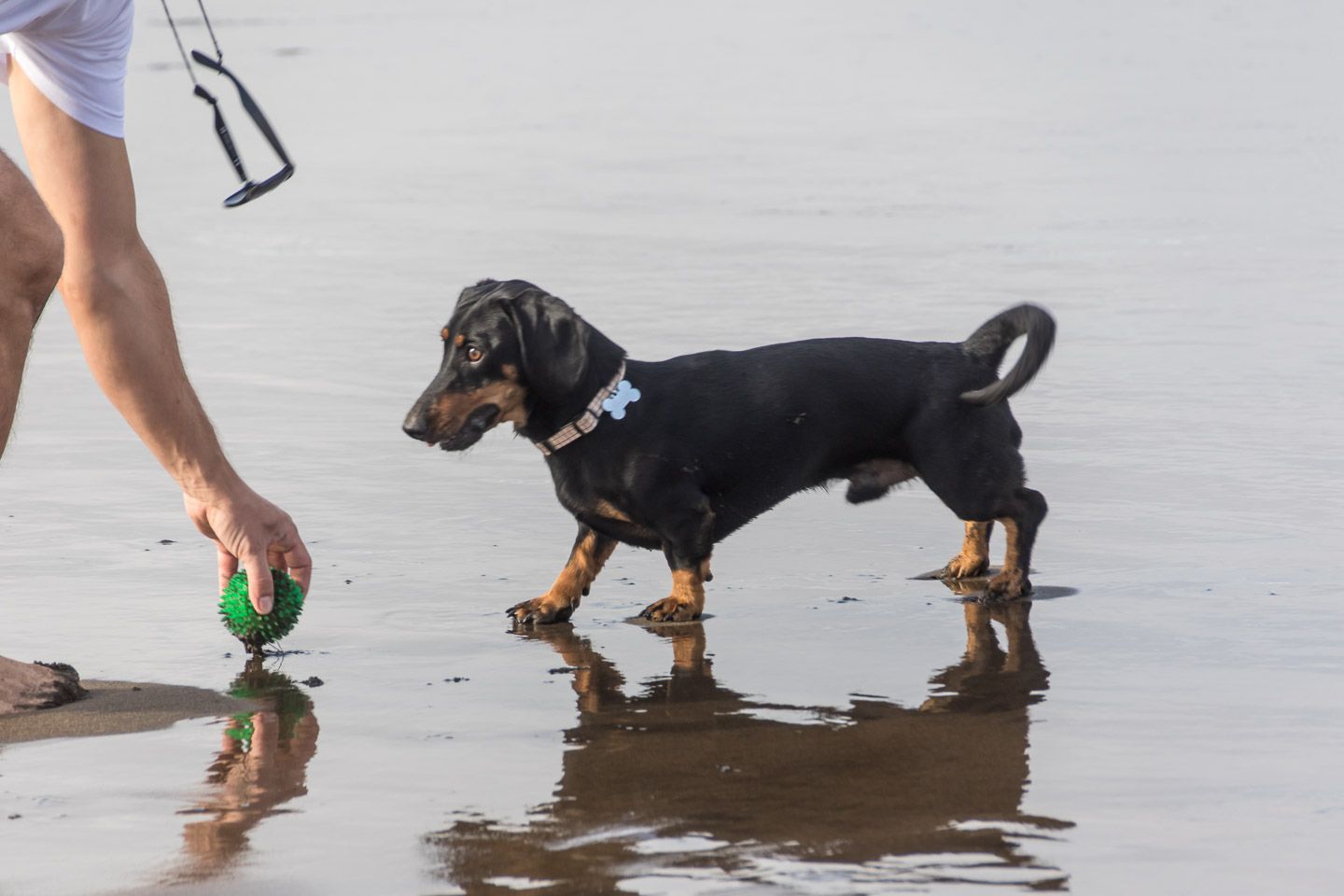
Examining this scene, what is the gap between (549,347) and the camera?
479 centimetres

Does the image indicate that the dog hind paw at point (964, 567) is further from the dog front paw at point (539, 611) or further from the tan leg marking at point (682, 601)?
the dog front paw at point (539, 611)

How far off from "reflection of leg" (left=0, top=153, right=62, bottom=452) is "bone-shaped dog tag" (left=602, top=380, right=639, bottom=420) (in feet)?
4.69

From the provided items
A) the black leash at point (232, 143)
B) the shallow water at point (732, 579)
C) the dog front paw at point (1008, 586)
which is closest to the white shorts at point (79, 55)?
the black leash at point (232, 143)

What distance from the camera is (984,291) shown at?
876cm

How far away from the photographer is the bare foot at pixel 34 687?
3.89m

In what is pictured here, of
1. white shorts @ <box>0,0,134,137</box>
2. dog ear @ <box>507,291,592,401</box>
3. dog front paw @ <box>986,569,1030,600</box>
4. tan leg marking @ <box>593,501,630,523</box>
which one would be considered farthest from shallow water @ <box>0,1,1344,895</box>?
white shorts @ <box>0,0,134,137</box>

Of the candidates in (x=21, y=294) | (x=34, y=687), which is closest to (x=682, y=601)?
(x=34, y=687)

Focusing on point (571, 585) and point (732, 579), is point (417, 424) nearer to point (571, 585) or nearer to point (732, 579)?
point (571, 585)

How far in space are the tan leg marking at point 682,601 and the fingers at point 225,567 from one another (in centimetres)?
99

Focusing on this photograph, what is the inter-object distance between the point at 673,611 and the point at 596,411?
52cm

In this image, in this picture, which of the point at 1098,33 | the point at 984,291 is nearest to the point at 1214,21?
the point at 1098,33

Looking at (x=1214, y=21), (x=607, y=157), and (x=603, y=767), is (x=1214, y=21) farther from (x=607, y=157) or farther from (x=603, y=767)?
(x=603, y=767)

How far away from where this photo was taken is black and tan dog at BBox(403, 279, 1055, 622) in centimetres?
479

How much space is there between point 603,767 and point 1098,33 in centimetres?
1989
